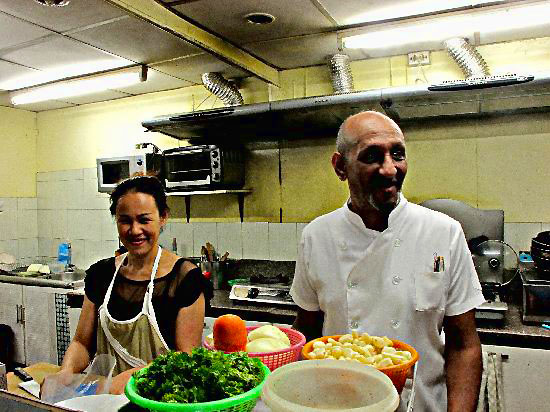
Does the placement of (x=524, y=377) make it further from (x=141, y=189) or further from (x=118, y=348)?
(x=141, y=189)

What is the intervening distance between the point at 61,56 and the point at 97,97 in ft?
4.25

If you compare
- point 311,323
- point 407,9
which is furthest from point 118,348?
point 407,9

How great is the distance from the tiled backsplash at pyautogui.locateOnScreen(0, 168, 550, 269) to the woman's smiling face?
2.20m

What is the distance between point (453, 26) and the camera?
3.15 metres

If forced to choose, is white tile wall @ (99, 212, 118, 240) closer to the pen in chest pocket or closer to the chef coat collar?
the chef coat collar

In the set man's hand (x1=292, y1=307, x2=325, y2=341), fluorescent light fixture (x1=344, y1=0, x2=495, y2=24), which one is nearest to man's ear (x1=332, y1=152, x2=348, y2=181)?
man's hand (x1=292, y1=307, x2=325, y2=341)

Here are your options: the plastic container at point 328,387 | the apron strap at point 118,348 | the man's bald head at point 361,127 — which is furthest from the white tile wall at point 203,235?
the plastic container at point 328,387

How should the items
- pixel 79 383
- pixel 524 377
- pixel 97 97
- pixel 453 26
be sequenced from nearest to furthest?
pixel 79 383 < pixel 524 377 < pixel 453 26 < pixel 97 97

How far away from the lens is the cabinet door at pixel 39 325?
460 cm

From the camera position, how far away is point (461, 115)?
3598 millimetres

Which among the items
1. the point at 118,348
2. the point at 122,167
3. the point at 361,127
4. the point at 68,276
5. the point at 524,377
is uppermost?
the point at 122,167

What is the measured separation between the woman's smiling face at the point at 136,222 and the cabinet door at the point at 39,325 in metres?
2.93

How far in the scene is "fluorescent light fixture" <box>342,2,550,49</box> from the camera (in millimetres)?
2949

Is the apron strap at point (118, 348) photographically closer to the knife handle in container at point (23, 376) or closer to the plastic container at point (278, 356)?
the knife handle in container at point (23, 376)
